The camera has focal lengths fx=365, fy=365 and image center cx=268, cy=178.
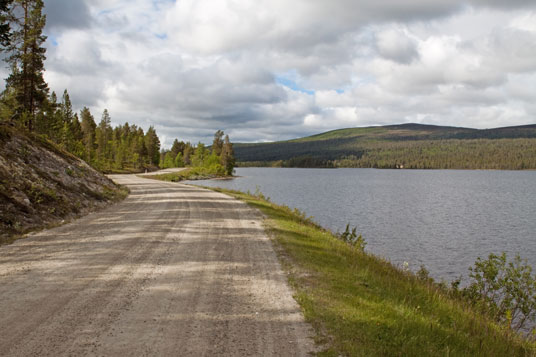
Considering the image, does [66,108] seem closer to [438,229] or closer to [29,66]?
[29,66]

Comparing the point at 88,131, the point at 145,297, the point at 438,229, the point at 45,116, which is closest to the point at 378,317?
the point at 145,297

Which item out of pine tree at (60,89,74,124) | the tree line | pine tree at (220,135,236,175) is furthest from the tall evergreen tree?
pine tree at (220,135,236,175)

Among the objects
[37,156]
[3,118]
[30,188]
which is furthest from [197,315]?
[3,118]

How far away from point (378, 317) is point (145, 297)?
428cm

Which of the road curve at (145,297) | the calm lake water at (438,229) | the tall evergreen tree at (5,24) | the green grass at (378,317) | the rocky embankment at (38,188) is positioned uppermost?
the tall evergreen tree at (5,24)

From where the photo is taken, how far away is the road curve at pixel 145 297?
16.7 ft

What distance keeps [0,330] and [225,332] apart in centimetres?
328

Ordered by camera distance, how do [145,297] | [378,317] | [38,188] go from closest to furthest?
[378,317] < [145,297] < [38,188]

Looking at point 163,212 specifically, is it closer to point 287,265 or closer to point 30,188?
point 30,188

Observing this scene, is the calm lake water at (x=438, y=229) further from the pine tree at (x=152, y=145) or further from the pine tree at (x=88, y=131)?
the pine tree at (x=152, y=145)

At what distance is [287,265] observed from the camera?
9477mm

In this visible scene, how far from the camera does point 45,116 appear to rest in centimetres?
5978

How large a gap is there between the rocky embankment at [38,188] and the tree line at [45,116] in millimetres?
3136

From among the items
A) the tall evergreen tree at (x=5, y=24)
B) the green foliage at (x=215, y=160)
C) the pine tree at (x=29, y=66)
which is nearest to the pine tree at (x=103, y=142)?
the green foliage at (x=215, y=160)
